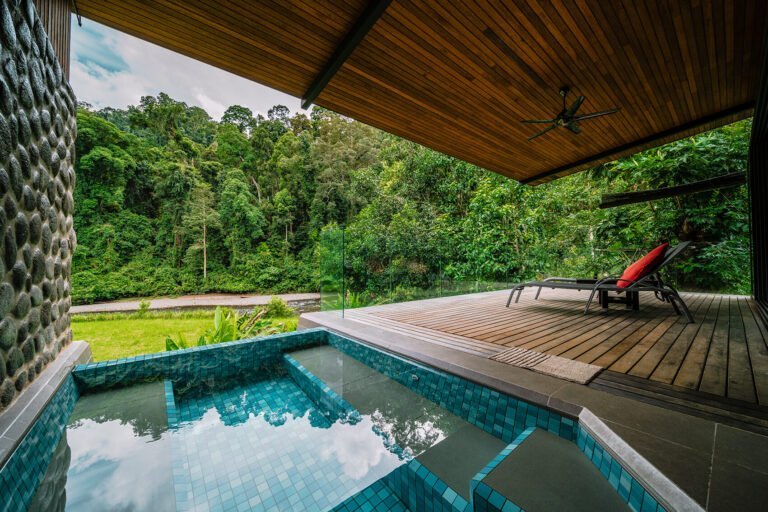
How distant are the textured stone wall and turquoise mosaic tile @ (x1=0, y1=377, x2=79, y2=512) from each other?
247 millimetres

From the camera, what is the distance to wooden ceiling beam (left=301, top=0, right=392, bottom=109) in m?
2.48

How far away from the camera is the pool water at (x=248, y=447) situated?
5.38ft

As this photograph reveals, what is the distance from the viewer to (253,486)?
1.77 meters

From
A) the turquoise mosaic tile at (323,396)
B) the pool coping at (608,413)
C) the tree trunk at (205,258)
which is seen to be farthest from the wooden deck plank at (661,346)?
the tree trunk at (205,258)

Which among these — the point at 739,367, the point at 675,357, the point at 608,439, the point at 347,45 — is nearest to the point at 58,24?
the point at 347,45

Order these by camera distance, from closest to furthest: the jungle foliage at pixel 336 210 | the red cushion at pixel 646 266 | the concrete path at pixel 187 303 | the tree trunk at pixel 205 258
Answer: the red cushion at pixel 646 266
the jungle foliage at pixel 336 210
the concrete path at pixel 187 303
the tree trunk at pixel 205 258

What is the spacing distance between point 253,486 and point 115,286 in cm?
1583

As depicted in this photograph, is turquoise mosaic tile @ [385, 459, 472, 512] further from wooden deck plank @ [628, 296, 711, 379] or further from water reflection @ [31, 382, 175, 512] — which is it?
wooden deck plank @ [628, 296, 711, 379]

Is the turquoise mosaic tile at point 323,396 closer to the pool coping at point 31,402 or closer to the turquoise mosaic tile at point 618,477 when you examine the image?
the turquoise mosaic tile at point 618,477

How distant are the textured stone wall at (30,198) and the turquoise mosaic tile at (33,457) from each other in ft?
0.81

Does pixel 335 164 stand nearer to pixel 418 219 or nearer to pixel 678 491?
pixel 418 219

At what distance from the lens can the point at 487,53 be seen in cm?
305

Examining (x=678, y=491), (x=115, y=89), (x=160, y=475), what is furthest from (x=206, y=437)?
(x=115, y=89)

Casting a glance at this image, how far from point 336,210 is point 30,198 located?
15.7 metres
